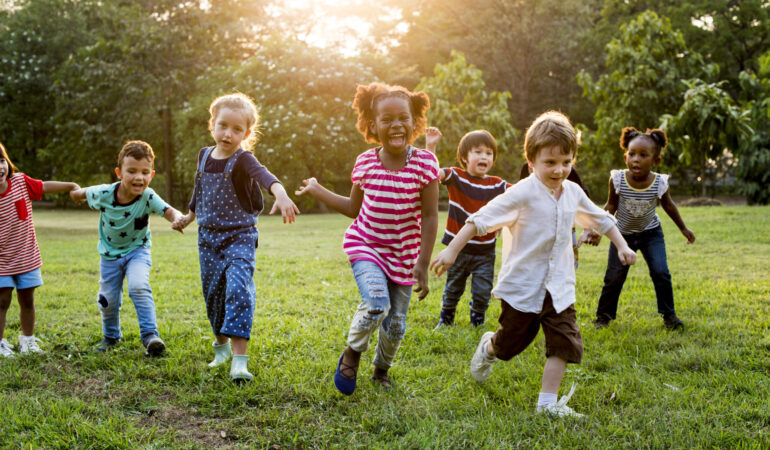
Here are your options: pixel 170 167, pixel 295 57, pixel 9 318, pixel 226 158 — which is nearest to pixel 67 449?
pixel 226 158

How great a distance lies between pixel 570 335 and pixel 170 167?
27294 millimetres

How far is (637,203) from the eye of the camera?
5.11 meters

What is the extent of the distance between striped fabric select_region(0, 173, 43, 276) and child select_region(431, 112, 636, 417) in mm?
3418

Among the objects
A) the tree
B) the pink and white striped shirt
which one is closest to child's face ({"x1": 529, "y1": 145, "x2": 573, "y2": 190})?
the pink and white striped shirt

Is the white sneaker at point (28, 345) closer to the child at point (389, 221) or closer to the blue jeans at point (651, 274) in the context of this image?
the child at point (389, 221)

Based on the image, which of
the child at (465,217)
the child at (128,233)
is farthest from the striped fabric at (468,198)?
the child at (128,233)

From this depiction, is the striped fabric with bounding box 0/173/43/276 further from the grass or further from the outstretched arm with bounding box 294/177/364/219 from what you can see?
the outstretched arm with bounding box 294/177/364/219

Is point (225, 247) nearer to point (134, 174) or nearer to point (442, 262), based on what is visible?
point (134, 174)

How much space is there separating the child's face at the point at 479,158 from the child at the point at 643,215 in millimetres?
1042

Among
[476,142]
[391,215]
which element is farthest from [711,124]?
[391,215]

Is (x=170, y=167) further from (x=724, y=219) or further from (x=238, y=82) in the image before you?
(x=724, y=219)

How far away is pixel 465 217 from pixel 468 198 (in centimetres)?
17

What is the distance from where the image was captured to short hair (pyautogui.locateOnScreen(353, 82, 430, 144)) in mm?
3597

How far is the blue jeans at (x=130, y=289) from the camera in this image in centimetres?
436
